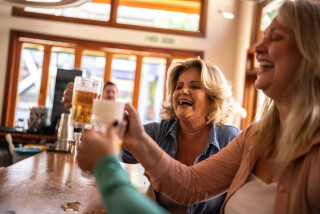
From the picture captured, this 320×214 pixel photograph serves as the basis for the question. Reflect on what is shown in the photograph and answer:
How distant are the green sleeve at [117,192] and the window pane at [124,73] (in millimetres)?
6152

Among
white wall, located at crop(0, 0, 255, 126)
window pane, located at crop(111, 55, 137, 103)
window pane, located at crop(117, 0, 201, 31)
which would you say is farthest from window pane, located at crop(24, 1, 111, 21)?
window pane, located at crop(111, 55, 137, 103)

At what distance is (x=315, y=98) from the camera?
101 cm

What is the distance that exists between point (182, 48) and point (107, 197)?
6.33m

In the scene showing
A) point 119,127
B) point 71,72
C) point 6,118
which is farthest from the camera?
point 6,118

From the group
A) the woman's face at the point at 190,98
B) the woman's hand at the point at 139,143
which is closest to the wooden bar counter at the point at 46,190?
the woman's hand at the point at 139,143

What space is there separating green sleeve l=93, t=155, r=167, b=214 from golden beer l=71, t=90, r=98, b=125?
18.9 inches

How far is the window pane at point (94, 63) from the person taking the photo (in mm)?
6812

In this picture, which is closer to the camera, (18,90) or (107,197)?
(107,197)

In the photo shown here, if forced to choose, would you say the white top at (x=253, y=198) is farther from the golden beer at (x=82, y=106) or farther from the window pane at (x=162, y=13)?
the window pane at (x=162, y=13)

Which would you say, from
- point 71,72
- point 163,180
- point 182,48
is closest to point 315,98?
point 163,180

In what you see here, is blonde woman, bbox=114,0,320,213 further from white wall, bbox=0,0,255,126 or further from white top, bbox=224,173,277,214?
white wall, bbox=0,0,255,126

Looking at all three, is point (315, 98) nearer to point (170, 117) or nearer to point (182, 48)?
point (170, 117)

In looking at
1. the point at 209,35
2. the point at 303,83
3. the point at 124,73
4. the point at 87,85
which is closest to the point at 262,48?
the point at 303,83

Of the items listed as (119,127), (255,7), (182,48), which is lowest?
(119,127)
